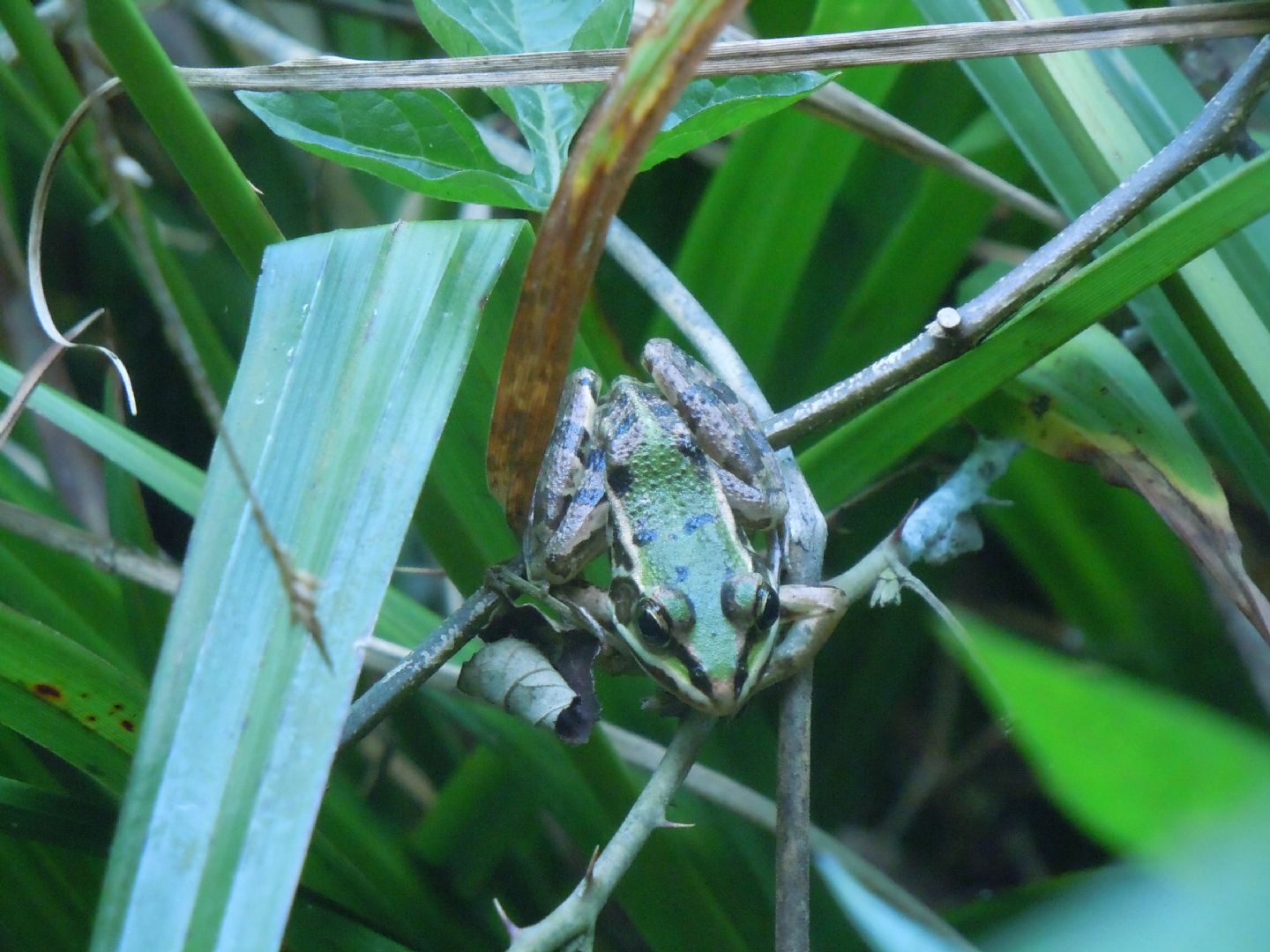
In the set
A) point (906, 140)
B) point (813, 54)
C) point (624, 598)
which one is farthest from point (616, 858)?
point (906, 140)

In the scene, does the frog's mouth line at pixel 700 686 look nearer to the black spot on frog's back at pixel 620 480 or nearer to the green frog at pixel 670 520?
the green frog at pixel 670 520

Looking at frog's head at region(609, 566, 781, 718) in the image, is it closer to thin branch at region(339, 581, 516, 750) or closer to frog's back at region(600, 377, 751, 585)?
frog's back at region(600, 377, 751, 585)

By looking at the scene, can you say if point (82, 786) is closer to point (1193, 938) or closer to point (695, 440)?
point (695, 440)

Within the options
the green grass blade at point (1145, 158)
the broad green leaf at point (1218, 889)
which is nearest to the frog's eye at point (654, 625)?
the green grass blade at point (1145, 158)

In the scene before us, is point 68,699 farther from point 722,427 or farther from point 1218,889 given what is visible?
point 1218,889

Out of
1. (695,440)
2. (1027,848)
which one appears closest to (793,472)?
(695,440)

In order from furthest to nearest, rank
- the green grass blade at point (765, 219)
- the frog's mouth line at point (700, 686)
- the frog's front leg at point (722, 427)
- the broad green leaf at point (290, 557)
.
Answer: the green grass blade at point (765, 219) < the frog's front leg at point (722, 427) < the frog's mouth line at point (700, 686) < the broad green leaf at point (290, 557)

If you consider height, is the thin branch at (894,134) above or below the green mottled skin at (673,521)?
above
